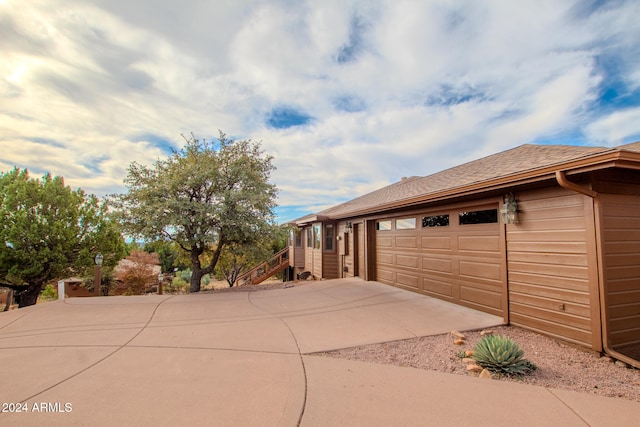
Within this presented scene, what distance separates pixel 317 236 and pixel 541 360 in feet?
36.5

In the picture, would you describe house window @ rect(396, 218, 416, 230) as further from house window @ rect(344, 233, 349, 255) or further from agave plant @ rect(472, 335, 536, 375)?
agave plant @ rect(472, 335, 536, 375)

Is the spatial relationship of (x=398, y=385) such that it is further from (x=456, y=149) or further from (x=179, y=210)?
(x=456, y=149)

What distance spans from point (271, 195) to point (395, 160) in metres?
8.48

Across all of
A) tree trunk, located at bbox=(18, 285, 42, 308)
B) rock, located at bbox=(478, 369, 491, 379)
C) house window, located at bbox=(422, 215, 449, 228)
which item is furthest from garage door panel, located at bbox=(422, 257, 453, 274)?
tree trunk, located at bbox=(18, 285, 42, 308)

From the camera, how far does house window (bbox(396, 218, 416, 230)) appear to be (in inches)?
305

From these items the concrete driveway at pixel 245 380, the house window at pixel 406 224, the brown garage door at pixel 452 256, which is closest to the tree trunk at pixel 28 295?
the concrete driveway at pixel 245 380

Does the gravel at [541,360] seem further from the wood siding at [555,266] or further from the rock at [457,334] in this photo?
the wood siding at [555,266]

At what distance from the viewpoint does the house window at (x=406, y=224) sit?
7743 mm

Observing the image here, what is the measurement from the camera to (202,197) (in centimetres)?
923

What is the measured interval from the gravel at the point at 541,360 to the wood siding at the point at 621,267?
0.54 meters

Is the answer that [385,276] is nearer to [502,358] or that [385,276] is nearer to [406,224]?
[406,224]

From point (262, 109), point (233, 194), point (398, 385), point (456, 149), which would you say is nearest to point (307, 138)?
point (262, 109)

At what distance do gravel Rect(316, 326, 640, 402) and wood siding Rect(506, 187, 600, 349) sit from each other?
0.30 metres

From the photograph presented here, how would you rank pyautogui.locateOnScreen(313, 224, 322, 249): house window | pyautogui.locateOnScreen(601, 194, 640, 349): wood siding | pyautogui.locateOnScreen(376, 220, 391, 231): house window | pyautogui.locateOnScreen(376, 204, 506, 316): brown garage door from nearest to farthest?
pyautogui.locateOnScreen(601, 194, 640, 349): wood siding → pyautogui.locateOnScreen(376, 204, 506, 316): brown garage door → pyautogui.locateOnScreen(376, 220, 391, 231): house window → pyautogui.locateOnScreen(313, 224, 322, 249): house window
